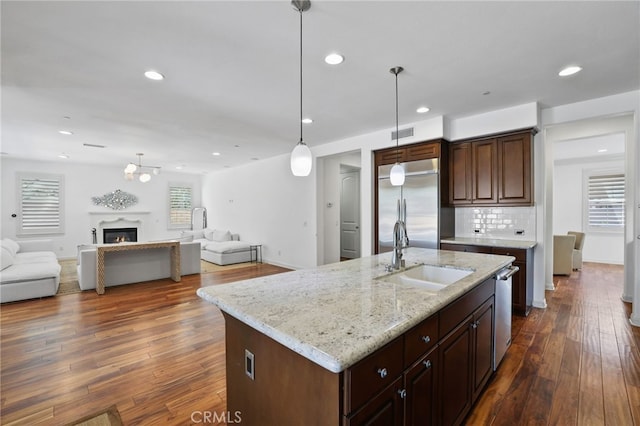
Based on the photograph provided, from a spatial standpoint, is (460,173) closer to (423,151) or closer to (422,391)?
(423,151)

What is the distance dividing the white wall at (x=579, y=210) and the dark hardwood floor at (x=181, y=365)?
4.15m

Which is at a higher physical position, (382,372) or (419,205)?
(419,205)

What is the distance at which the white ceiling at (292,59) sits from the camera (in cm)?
194

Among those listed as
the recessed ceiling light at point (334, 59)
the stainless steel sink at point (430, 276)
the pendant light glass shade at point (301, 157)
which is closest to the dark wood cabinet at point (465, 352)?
the stainless steel sink at point (430, 276)

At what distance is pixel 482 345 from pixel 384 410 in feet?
4.16

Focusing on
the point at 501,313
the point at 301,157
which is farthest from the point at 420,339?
the point at 501,313

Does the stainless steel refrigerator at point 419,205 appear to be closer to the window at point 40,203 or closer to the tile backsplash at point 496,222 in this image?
the tile backsplash at point 496,222

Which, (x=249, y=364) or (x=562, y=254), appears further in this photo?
(x=562, y=254)

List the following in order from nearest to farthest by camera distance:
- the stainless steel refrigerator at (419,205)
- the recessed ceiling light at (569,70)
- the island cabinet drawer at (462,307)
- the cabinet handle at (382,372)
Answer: the cabinet handle at (382,372) → the island cabinet drawer at (462,307) → the recessed ceiling light at (569,70) → the stainless steel refrigerator at (419,205)

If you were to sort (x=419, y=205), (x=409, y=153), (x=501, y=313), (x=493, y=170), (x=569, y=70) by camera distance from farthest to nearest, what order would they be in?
(x=409, y=153) < (x=419, y=205) < (x=493, y=170) < (x=569, y=70) < (x=501, y=313)

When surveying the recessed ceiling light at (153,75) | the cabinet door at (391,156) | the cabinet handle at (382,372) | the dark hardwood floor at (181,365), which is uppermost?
the recessed ceiling light at (153,75)

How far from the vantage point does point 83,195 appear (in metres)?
8.21

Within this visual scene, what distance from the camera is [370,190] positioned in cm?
505

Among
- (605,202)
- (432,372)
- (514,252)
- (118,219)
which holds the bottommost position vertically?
(432,372)
